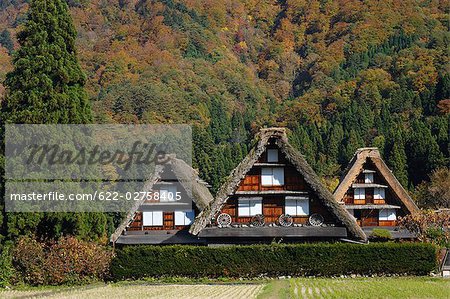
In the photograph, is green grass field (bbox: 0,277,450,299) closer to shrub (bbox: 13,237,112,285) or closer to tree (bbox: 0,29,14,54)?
shrub (bbox: 13,237,112,285)

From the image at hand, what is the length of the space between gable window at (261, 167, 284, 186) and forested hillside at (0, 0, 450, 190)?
143 ft

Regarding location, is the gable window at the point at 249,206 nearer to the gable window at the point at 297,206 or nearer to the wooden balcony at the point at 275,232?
the wooden balcony at the point at 275,232

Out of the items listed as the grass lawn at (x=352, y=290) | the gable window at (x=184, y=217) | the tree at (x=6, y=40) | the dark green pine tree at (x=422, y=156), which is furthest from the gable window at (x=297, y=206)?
the tree at (x=6, y=40)

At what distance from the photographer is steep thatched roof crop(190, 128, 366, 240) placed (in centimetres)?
3331

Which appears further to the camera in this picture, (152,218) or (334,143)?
(334,143)

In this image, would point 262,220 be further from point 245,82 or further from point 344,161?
point 245,82

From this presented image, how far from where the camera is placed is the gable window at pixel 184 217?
38.6 m

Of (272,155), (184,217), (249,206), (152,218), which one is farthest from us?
(184,217)

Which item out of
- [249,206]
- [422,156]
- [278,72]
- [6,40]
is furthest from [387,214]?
[6,40]

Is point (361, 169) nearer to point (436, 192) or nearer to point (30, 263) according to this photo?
point (30, 263)

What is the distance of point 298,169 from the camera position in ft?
112

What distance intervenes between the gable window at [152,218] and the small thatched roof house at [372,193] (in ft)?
44.3

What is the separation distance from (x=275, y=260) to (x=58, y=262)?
8.69m

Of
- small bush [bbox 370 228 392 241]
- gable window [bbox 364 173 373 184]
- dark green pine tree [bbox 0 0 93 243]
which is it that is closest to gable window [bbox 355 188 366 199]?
gable window [bbox 364 173 373 184]
